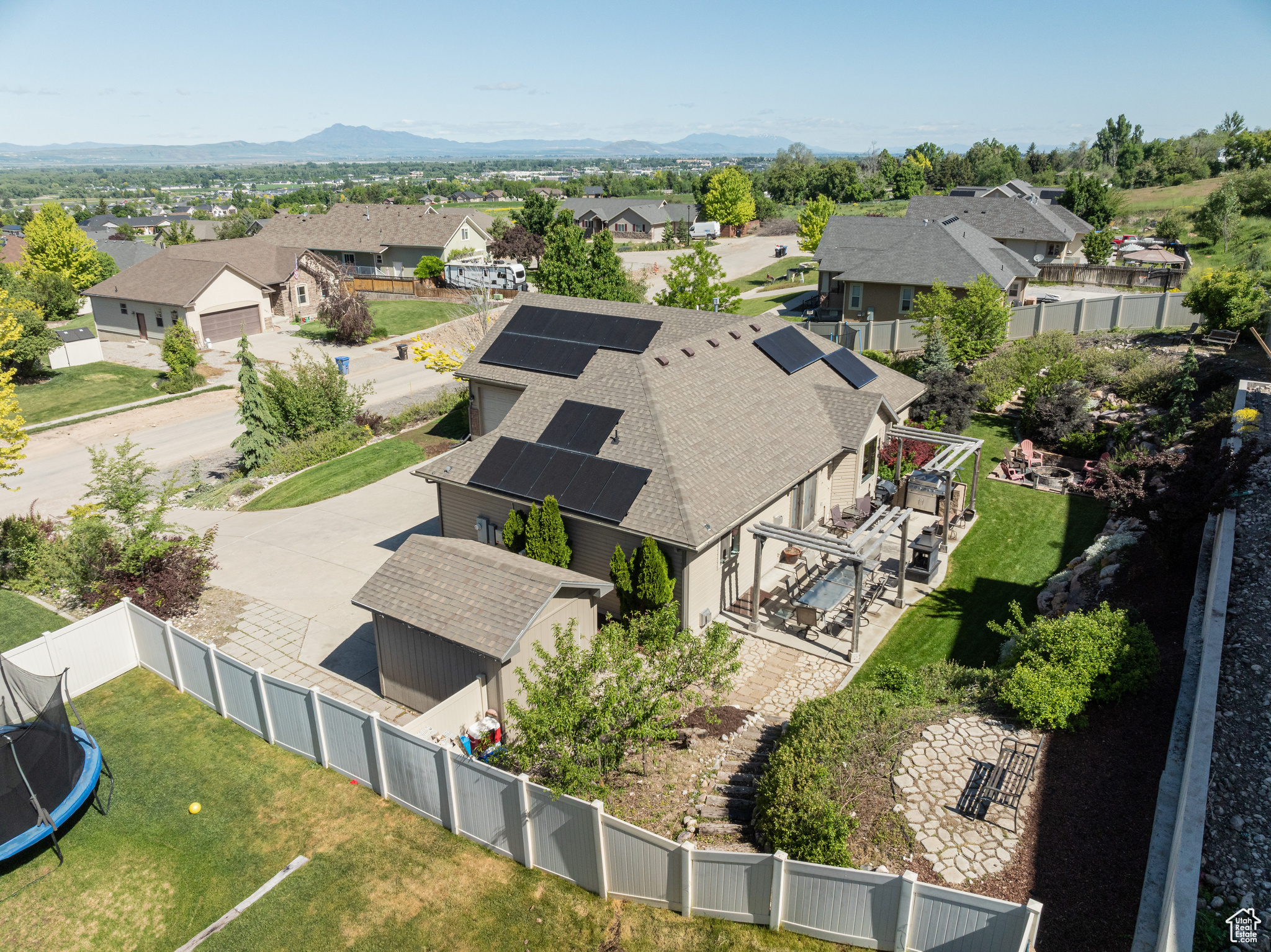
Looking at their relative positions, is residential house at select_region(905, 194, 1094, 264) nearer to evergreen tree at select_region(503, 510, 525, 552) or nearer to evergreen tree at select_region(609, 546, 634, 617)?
evergreen tree at select_region(503, 510, 525, 552)

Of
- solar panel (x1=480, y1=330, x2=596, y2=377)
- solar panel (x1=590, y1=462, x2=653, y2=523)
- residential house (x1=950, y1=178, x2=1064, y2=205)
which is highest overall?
residential house (x1=950, y1=178, x2=1064, y2=205)

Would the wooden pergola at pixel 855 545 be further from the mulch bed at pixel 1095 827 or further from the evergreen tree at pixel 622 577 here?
the mulch bed at pixel 1095 827

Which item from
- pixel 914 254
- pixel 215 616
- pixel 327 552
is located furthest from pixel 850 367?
pixel 914 254

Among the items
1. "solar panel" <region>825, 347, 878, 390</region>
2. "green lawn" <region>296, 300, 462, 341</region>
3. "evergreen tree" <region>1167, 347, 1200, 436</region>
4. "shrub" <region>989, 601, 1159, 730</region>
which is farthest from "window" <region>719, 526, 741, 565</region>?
"green lawn" <region>296, 300, 462, 341</region>

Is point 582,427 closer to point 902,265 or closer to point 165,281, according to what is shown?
point 902,265

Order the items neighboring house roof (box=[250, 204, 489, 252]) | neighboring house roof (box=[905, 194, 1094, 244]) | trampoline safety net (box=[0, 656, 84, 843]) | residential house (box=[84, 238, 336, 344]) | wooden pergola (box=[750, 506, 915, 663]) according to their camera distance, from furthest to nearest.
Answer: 1. neighboring house roof (box=[250, 204, 489, 252])
2. neighboring house roof (box=[905, 194, 1094, 244])
3. residential house (box=[84, 238, 336, 344])
4. wooden pergola (box=[750, 506, 915, 663])
5. trampoline safety net (box=[0, 656, 84, 843])

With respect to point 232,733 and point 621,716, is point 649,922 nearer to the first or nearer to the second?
point 621,716
